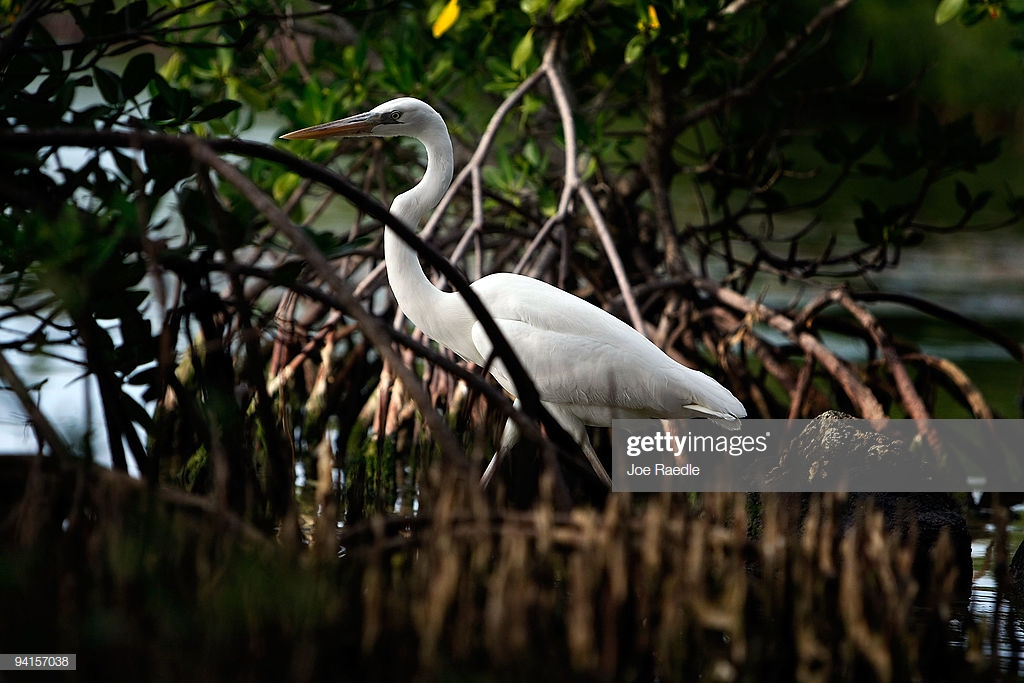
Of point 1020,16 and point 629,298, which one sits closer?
point 1020,16

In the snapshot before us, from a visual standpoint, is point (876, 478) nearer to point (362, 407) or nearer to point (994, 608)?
point (994, 608)

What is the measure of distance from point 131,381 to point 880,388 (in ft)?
11.3

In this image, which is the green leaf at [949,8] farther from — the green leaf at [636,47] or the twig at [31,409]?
the twig at [31,409]

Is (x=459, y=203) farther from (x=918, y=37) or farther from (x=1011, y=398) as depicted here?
(x=918, y=37)

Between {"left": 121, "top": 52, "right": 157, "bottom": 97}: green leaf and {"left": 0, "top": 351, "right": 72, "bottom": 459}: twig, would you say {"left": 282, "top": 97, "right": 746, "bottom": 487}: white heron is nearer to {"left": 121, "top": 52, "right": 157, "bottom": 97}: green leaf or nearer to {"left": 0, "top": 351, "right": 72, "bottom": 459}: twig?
{"left": 121, "top": 52, "right": 157, "bottom": 97}: green leaf

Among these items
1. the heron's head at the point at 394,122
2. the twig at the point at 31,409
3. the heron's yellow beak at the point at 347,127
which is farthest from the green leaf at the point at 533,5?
the twig at the point at 31,409

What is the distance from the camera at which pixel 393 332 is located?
95.5 inches

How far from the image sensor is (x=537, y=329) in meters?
3.98

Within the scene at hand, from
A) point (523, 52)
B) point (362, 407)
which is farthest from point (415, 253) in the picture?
point (362, 407)

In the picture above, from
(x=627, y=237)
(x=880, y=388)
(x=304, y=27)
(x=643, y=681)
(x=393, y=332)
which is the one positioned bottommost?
(x=643, y=681)

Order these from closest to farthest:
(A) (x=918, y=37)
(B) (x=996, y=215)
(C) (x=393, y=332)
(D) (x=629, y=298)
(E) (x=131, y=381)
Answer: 1. (C) (x=393, y=332)
2. (E) (x=131, y=381)
3. (D) (x=629, y=298)
4. (B) (x=996, y=215)
5. (A) (x=918, y=37)

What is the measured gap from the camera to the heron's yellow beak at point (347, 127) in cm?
386

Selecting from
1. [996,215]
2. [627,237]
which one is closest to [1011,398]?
[627,237]

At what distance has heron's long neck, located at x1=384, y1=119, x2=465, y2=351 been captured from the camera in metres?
3.85
